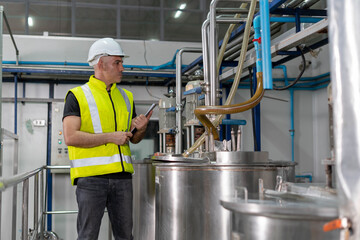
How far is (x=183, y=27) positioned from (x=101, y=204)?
678 centimetres

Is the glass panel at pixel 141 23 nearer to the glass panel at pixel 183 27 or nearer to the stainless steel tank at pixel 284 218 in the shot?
the glass panel at pixel 183 27

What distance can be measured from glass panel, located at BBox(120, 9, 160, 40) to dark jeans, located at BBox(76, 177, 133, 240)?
17.0ft

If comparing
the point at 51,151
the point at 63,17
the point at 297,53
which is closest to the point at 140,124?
the point at 297,53

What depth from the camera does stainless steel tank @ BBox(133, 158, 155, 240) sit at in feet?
9.60

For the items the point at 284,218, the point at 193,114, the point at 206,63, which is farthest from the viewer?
the point at 193,114

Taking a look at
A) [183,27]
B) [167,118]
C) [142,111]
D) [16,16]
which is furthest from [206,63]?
[16,16]

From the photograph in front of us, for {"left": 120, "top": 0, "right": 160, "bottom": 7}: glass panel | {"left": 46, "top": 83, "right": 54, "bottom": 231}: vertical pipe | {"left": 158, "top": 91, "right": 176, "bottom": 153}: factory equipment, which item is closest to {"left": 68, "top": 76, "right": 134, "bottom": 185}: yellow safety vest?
{"left": 158, "top": 91, "right": 176, "bottom": 153}: factory equipment

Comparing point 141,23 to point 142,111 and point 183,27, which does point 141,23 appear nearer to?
point 183,27

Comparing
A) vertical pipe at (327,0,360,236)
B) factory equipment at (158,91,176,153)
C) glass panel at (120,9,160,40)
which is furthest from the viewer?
glass panel at (120,9,160,40)

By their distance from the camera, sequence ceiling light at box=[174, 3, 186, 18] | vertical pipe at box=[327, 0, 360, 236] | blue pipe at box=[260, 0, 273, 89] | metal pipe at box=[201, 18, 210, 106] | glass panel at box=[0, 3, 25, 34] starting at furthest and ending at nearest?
glass panel at box=[0, 3, 25, 34]
ceiling light at box=[174, 3, 186, 18]
metal pipe at box=[201, 18, 210, 106]
blue pipe at box=[260, 0, 273, 89]
vertical pipe at box=[327, 0, 360, 236]

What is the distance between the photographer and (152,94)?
421 centimetres

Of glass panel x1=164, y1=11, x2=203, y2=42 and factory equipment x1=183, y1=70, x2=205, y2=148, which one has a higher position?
glass panel x1=164, y1=11, x2=203, y2=42

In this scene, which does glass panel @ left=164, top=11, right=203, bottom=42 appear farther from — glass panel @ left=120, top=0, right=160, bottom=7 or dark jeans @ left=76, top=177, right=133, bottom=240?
dark jeans @ left=76, top=177, right=133, bottom=240

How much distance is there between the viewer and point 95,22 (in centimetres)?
803
